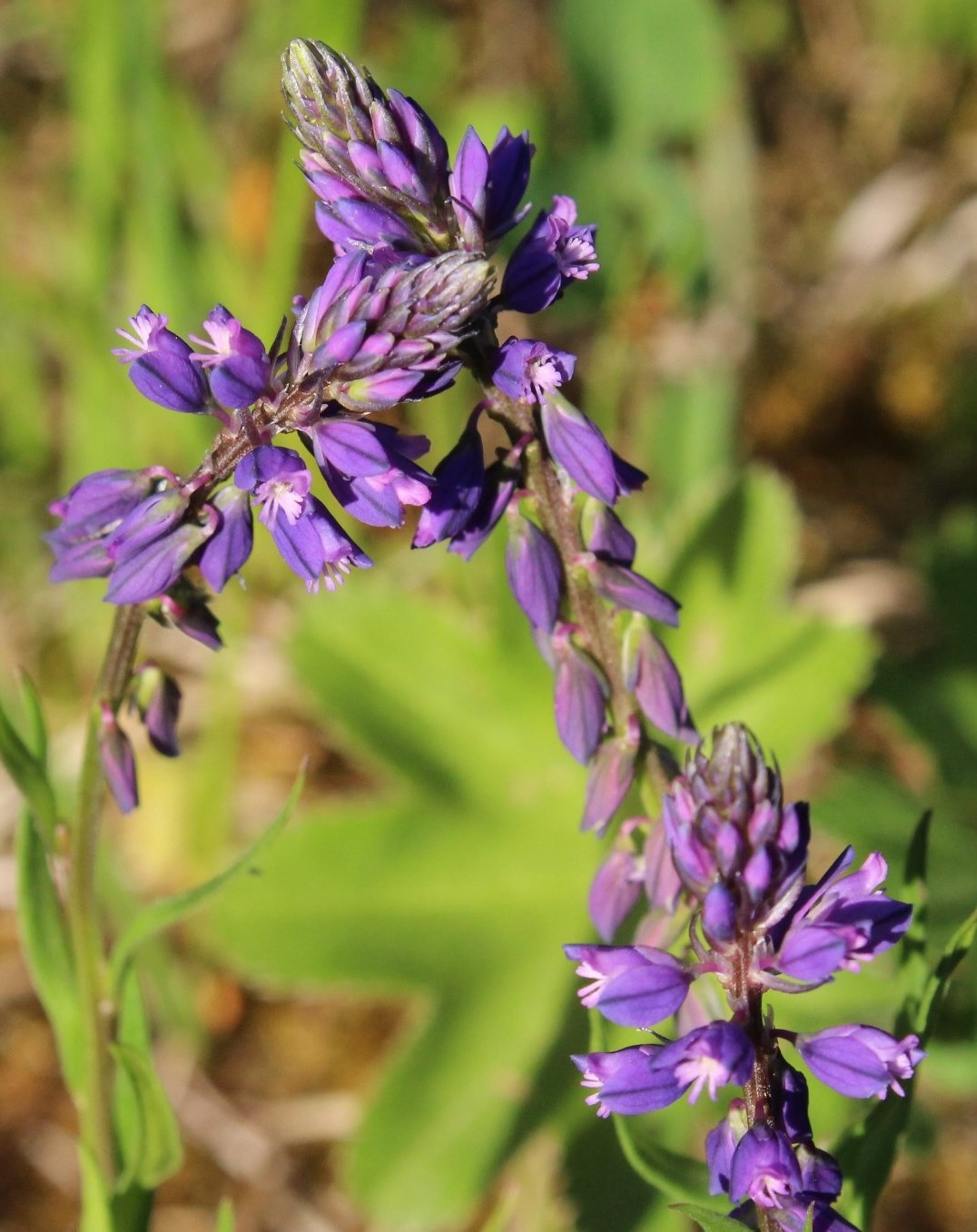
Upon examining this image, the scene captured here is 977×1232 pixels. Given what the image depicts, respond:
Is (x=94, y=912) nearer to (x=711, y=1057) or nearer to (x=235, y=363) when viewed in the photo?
(x=235, y=363)

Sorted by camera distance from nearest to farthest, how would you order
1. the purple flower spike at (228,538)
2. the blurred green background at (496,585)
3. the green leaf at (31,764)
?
the purple flower spike at (228,538)
the green leaf at (31,764)
the blurred green background at (496,585)

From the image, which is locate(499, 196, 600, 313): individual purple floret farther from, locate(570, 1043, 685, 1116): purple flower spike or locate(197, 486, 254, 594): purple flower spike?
locate(570, 1043, 685, 1116): purple flower spike

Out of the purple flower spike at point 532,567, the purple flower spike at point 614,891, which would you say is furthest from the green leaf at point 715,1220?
the purple flower spike at point 532,567

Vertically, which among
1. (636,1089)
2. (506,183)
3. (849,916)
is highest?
(506,183)

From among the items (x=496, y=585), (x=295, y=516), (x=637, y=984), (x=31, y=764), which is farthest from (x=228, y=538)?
(x=496, y=585)

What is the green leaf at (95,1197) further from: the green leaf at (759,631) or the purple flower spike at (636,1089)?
the green leaf at (759,631)

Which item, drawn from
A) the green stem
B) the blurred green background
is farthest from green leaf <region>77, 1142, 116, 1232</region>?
the blurred green background
